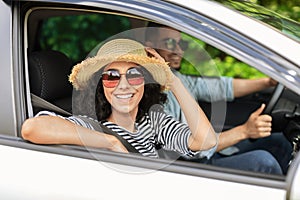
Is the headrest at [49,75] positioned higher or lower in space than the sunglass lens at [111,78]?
lower

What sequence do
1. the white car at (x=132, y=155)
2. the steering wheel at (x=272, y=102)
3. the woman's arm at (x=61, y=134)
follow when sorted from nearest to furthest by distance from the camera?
the white car at (x=132, y=155), the woman's arm at (x=61, y=134), the steering wheel at (x=272, y=102)

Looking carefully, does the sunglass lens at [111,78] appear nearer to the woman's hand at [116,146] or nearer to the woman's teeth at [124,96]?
the woman's teeth at [124,96]

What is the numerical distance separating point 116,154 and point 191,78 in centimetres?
170

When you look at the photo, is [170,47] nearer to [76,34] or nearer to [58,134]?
[58,134]

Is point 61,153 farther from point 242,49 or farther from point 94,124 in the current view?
point 242,49

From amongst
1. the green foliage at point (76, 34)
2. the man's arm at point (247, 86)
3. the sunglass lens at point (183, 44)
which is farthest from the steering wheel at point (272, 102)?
the green foliage at point (76, 34)

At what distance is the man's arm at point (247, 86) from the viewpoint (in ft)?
11.6

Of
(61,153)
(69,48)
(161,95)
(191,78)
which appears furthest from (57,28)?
(61,153)

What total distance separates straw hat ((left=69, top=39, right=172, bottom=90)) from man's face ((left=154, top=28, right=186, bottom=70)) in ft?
0.85

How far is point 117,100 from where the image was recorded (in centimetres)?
246

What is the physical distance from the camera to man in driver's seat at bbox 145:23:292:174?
2.53 metres

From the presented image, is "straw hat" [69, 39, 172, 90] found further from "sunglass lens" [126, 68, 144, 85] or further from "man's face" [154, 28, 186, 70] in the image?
"man's face" [154, 28, 186, 70]

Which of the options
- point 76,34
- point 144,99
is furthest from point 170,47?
point 76,34

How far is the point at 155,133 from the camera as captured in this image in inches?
105
